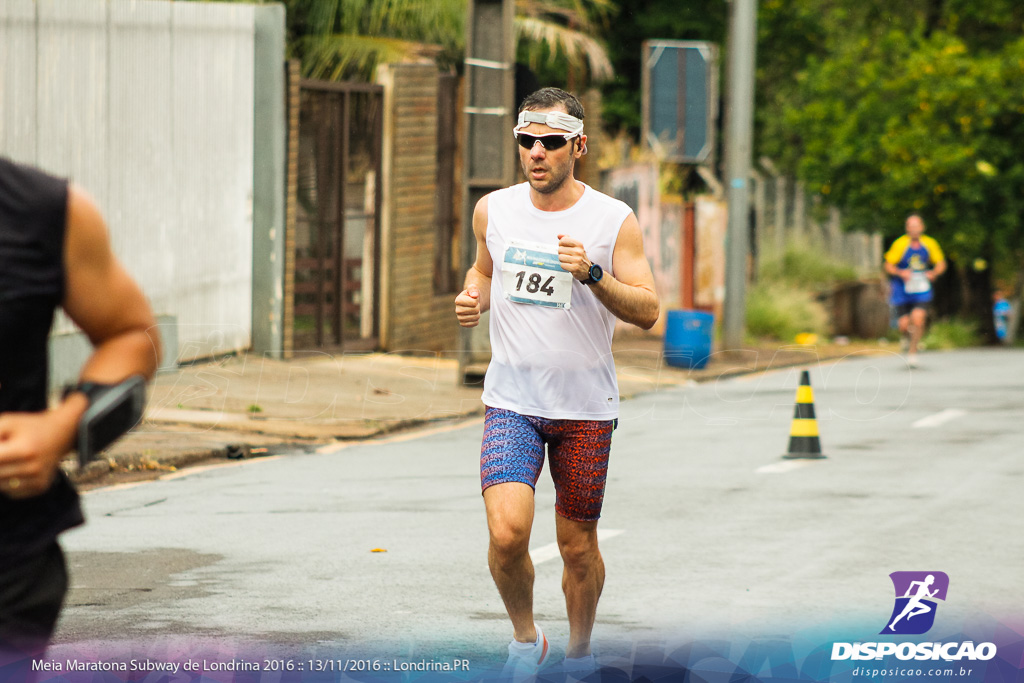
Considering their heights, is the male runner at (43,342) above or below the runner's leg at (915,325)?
above

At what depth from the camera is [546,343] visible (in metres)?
5.44

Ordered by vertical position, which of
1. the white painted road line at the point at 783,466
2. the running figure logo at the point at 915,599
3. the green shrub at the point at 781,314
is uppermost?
the running figure logo at the point at 915,599

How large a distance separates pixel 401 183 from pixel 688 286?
8570mm

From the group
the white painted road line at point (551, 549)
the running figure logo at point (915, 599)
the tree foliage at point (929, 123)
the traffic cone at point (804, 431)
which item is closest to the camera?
the running figure logo at point (915, 599)

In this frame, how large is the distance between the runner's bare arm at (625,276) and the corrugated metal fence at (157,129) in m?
8.48

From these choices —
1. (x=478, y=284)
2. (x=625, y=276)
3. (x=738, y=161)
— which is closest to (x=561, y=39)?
(x=738, y=161)

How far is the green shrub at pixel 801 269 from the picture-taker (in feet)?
101

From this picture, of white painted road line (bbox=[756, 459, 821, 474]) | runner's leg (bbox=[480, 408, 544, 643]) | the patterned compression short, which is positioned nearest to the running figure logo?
the patterned compression short

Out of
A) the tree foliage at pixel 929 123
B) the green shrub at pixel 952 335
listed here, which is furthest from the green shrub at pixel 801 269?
the green shrub at pixel 952 335

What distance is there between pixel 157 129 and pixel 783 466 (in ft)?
22.9

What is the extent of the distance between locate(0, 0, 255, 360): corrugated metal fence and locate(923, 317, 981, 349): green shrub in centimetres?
1559

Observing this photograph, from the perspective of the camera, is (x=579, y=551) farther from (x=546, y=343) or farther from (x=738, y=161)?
(x=738, y=161)

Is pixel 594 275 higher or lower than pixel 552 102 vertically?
lower

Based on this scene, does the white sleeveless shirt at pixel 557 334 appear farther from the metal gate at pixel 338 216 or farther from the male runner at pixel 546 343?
the metal gate at pixel 338 216
